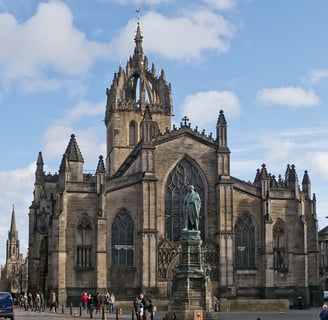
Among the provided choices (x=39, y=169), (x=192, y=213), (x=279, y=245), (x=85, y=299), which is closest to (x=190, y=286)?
(x=192, y=213)

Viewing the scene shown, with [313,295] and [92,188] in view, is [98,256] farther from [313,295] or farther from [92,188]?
[313,295]

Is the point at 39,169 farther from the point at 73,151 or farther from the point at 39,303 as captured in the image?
the point at 39,303

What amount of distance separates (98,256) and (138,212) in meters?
Answer: 4.87

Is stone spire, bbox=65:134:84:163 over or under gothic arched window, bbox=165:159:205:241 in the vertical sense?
over

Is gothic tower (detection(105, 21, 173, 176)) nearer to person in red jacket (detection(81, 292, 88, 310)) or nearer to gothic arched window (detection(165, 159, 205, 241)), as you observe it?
gothic arched window (detection(165, 159, 205, 241))

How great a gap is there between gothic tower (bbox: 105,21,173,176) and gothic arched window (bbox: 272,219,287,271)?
24.4m

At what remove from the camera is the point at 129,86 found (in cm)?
8794

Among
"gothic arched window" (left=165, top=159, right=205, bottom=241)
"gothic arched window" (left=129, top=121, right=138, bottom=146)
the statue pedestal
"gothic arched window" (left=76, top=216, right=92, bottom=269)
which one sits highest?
"gothic arched window" (left=129, top=121, right=138, bottom=146)

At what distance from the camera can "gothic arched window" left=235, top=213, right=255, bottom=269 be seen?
62.0 metres

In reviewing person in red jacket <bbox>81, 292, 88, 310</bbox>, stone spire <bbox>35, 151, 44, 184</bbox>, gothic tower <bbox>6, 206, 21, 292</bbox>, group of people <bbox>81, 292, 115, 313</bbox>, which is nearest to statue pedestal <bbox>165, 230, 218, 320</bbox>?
group of people <bbox>81, 292, 115, 313</bbox>

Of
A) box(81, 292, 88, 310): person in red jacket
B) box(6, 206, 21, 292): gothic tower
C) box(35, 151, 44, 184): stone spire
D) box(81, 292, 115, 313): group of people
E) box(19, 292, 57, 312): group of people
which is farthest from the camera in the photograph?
box(6, 206, 21, 292): gothic tower

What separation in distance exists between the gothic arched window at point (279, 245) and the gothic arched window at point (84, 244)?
1563 centimetres

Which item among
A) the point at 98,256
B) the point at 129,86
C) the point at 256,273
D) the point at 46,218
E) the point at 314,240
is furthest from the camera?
the point at 129,86

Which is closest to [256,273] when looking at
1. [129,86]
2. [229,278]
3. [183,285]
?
[229,278]
